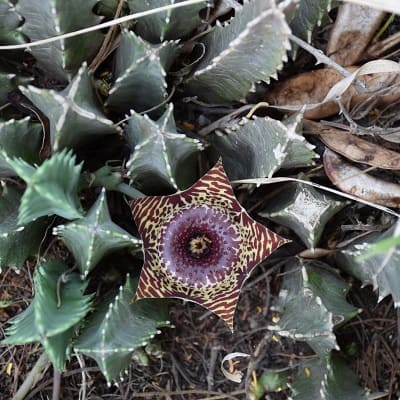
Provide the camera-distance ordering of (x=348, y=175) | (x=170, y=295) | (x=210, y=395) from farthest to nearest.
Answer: (x=210, y=395) → (x=348, y=175) → (x=170, y=295)

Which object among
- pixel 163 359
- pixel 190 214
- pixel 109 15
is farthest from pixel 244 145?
pixel 163 359

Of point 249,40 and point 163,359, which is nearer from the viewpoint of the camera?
point 249,40

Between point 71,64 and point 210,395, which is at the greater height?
point 71,64

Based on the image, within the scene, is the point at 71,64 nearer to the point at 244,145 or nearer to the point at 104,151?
the point at 104,151

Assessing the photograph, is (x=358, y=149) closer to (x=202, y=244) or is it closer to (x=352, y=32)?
(x=352, y=32)

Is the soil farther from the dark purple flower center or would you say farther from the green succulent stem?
the dark purple flower center

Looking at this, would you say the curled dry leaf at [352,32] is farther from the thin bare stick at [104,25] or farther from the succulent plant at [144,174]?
the thin bare stick at [104,25]
